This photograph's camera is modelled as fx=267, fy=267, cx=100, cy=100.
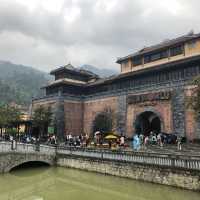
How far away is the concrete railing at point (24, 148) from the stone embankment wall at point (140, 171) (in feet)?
4.88

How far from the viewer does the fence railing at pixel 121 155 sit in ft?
43.9

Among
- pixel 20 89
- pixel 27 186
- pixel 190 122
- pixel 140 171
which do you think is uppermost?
pixel 20 89

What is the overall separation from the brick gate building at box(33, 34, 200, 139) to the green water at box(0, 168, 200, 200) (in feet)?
36.9

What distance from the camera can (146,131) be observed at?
3070cm

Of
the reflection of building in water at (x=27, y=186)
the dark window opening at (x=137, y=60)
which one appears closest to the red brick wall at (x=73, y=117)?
the dark window opening at (x=137, y=60)

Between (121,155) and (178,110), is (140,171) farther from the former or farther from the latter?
(178,110)

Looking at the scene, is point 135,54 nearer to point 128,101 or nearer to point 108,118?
point 128,101

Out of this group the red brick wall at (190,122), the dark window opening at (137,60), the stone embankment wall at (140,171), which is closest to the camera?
the stone embankment wall at (140,171)

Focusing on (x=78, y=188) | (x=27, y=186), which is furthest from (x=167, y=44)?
(x=27, y=186)

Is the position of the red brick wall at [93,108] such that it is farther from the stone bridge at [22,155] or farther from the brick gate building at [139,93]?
the stone bridge at [22,155]

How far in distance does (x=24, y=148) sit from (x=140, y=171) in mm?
9354

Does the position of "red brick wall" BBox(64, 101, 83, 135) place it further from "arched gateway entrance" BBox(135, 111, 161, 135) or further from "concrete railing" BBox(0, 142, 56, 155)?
"concrete railing" BBox(0, 142, 56, 155)

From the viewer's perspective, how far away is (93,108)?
34781mm

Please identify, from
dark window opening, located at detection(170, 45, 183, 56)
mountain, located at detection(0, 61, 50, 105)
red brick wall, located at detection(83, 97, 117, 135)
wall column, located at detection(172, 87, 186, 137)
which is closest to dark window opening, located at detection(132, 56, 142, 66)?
dark window opening, located at detection(170, 45, 183, 56)
